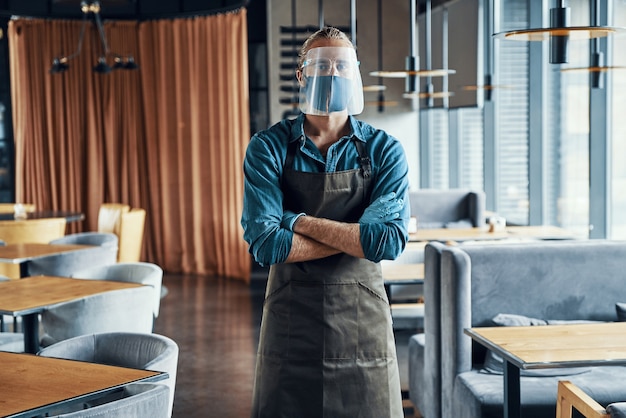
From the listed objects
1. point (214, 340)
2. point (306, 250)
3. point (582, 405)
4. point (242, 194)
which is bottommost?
point (214, 340)

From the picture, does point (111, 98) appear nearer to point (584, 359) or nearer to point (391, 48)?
point (391, 48)

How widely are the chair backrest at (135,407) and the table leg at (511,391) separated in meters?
1.33

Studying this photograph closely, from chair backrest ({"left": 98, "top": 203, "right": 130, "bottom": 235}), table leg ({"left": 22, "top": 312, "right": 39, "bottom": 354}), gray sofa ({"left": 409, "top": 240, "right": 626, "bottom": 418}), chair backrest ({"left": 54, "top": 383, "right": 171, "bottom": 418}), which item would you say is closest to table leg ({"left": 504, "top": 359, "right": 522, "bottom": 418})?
gray sofa ({"left": 409, "top": 240, "right": 626, "bottom": 418})

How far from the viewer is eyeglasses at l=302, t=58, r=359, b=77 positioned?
259 cm

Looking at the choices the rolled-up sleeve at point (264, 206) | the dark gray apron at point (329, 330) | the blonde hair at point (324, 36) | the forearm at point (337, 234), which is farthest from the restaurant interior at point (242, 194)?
the blonde hair at point (324, 36)

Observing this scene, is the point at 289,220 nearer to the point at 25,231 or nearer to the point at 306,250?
the point at 306,250

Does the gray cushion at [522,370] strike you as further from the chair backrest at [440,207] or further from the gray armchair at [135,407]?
the chair backrest at [440,207]

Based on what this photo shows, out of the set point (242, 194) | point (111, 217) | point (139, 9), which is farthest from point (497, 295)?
point (139, 9)

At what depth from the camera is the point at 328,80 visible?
2582 millimetres

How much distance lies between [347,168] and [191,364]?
3694 mm

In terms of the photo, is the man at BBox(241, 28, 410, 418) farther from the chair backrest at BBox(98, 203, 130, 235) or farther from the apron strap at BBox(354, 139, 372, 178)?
the chair backrest at BBox(98, 203, 130, 235)

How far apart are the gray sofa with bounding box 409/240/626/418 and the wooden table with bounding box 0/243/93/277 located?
8.36 feet

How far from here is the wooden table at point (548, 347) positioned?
2930 mm

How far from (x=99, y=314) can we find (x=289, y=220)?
1.78 meters
